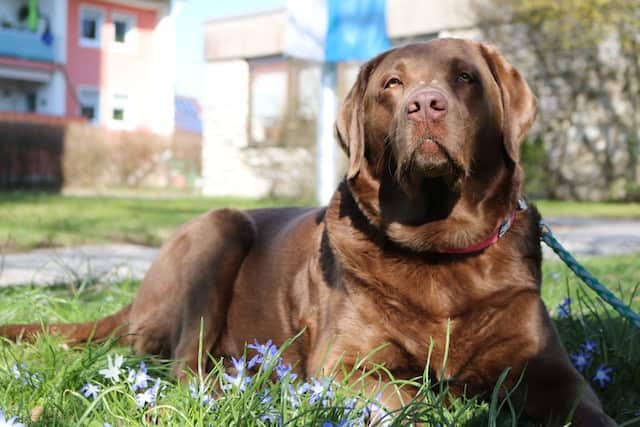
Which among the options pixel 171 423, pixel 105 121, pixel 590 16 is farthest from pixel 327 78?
pixel 105 121

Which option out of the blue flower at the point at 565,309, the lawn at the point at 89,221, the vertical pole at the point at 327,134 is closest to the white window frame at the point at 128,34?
the lawn at the point at 89,221

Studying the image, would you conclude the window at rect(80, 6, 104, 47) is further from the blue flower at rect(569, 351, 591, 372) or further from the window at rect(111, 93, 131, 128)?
the blue flower at rect(569, 351, 591, 372)

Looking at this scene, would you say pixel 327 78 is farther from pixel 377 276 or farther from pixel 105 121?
pixel 105 121

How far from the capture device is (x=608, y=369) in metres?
2.65

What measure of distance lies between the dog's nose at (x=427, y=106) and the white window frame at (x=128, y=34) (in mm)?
31026

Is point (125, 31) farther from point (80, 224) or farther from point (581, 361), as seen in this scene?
point (581, 361)

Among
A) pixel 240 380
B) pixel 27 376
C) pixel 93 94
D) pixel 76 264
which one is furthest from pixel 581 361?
pixel 93 94

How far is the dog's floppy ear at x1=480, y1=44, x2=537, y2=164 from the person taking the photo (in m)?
2.67

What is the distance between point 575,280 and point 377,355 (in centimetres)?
262

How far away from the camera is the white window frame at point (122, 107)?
31.8m

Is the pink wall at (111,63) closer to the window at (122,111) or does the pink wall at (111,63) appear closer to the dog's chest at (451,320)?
the window at (122,111)

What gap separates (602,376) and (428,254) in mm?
703

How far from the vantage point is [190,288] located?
10.8 ft

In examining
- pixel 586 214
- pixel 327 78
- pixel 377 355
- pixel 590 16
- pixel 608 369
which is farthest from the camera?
pixel 590 16
